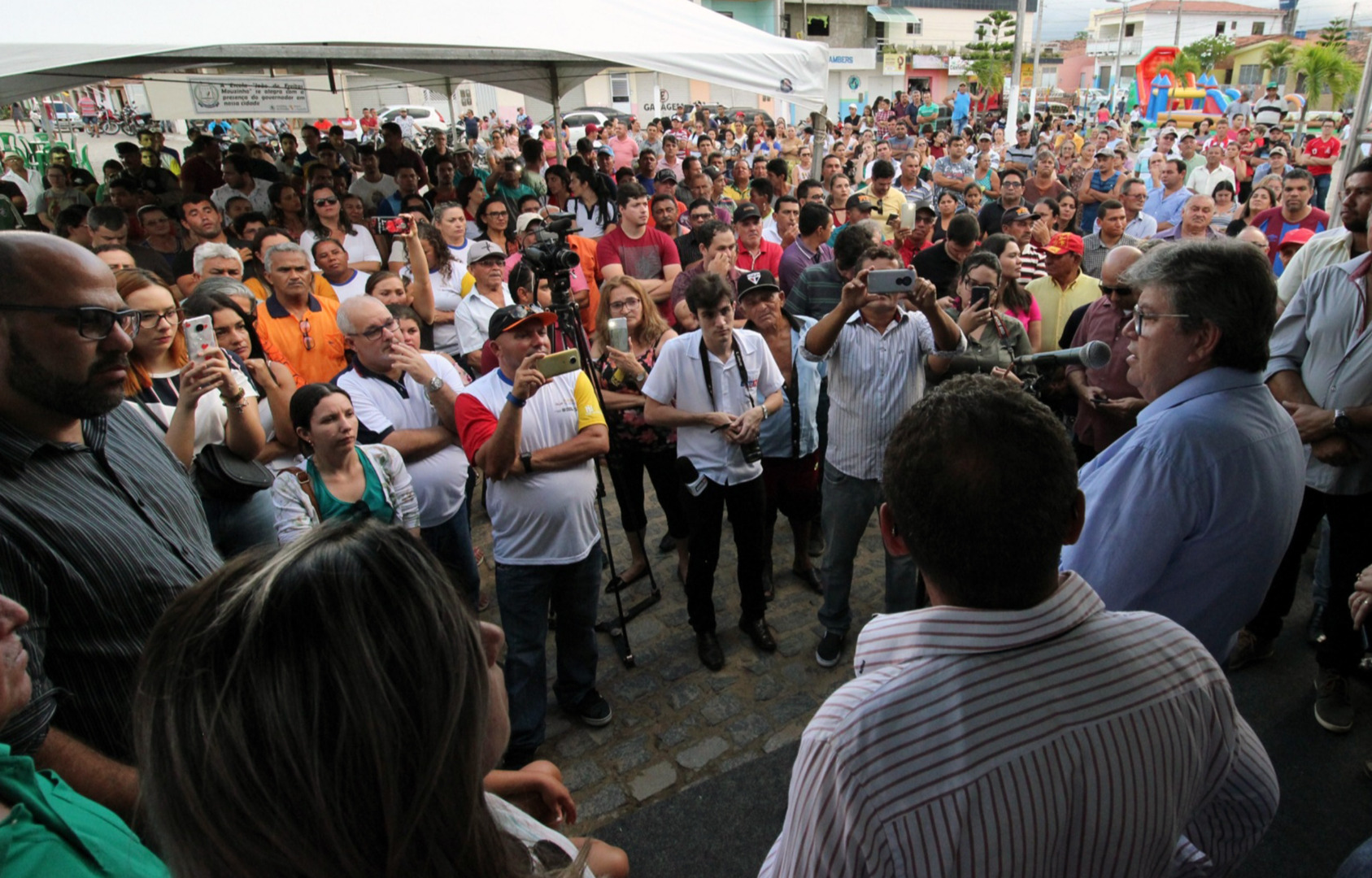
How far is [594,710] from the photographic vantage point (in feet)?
11.0

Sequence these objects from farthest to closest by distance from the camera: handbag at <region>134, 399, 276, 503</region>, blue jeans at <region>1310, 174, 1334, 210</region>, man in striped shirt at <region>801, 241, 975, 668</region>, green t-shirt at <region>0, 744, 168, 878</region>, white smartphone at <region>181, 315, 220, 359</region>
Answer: blue jeans at <region>1310, 174, 1334, 210</region>
man in striped shirt at <region>801, 241, 975, 668</region>
handbag at <region>134, 399, 276, 503</region>
white smartphone at <region>181, 315, 220, 359</region>
green t-shirt at <region>0, 744, 168, 878</region>

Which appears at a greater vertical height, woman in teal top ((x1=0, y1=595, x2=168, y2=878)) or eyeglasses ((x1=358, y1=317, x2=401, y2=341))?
eyeglasses ((x1=358, y1=317, x2=401, y2=341))

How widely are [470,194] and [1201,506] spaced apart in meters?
7.57

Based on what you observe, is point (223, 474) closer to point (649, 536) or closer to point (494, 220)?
point (649, 536)

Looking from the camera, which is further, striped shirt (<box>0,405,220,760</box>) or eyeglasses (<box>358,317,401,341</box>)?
eyeglasses (<box>358,317,401,341</box>)

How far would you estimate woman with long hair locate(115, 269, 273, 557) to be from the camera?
8.11ft

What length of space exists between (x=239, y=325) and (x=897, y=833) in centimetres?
350

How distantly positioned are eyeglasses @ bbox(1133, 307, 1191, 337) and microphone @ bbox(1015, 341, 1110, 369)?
122 mm

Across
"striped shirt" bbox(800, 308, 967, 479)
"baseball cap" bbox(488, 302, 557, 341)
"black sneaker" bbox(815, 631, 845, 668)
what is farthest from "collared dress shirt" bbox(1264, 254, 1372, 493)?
"baseball cap" bbox(488, 302, 557, 341)

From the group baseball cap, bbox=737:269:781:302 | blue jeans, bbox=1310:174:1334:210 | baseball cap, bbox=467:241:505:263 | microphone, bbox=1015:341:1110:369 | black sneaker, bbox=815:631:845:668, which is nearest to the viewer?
microphone, bbox=1015:341:1110:369

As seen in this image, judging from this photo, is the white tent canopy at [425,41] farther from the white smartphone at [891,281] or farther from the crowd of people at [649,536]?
the white smartphone at [891,281]

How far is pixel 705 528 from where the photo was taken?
362 centimetres

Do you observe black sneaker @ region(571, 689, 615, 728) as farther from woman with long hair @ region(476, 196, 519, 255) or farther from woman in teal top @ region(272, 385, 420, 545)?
woman with long hair @ region(476, 196, 519, 255)

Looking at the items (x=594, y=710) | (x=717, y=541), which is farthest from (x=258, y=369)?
(x=717, y=541)
